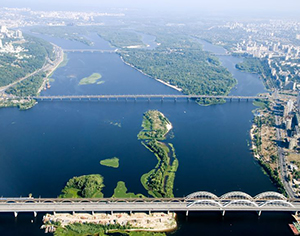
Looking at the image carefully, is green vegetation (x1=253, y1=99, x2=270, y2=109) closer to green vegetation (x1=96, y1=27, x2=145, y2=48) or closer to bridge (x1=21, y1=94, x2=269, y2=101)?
bridge (x1=21, y1=94, x2=269, y2=101)

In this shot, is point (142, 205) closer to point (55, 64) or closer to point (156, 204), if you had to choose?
point (156, 204)

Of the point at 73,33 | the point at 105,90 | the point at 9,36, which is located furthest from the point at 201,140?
the point at 73,33

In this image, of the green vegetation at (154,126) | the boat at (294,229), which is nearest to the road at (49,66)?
the green vegetation at (154,126)

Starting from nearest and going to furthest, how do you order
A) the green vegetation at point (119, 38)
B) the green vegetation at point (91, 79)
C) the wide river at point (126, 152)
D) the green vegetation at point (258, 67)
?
the wide river at point (126, 152)
the green vegetation at point (91, 79)
the green vegetation at point (258, 67)
the green vegetation at point (119, 38)

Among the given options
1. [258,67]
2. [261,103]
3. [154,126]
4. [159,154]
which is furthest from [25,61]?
[258,67]

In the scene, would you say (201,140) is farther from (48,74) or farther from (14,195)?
(48,74)

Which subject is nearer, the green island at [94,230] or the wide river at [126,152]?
the green island at [94,230]

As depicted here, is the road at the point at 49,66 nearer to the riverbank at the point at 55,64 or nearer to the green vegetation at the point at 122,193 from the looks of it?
the riverbank at the point at 55,64
